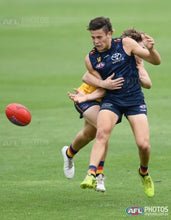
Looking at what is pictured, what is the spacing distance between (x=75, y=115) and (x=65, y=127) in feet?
5.24

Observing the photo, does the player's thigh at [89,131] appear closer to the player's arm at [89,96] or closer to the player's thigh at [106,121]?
the player's arm at [89,96]

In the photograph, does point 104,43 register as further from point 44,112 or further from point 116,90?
point 44,112

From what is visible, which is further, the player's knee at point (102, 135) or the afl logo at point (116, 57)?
the afl logo at point (116, 57)

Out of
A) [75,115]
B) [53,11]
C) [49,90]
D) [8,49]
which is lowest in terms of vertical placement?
[75,115]

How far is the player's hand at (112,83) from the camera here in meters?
10.4

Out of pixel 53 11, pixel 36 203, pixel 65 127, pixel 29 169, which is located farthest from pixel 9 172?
pixel 53 11

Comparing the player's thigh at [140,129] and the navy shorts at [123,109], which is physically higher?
the navy shorts at [123,109]

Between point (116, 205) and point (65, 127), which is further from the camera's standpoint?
point (65, 127)

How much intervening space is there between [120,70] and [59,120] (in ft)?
23.8

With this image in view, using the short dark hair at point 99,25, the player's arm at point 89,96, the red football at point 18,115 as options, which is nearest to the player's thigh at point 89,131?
the player's arm at point 89,96

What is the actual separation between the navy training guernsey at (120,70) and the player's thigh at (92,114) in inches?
15.0

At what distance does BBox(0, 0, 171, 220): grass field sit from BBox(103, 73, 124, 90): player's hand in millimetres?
1556

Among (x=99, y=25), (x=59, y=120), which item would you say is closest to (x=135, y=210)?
(x=99, y=25)

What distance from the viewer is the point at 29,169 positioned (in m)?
Result: 12.7
